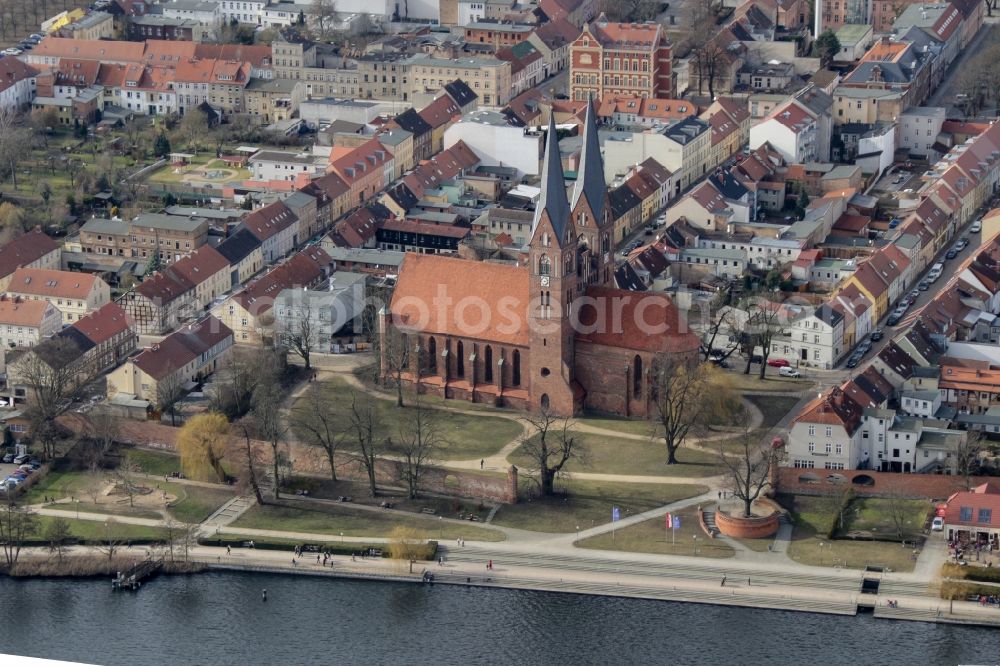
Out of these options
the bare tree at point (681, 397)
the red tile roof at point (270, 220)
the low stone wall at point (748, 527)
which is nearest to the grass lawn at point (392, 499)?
the bare tree at point (681, 397)

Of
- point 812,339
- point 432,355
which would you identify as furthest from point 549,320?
point 812,339

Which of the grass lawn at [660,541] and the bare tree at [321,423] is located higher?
the bare tree at [321,423]

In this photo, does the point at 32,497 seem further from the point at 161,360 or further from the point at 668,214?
the point at 668,214

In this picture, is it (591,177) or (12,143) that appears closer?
(591,177)

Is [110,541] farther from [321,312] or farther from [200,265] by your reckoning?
[200,265]

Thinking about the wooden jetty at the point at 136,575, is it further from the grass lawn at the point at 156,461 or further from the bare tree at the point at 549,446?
the bare tree at the point at 549,446

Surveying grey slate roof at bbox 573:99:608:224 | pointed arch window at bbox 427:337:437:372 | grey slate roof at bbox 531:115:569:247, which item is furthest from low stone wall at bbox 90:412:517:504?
grey slate roof at bbox 573:99:608:224
